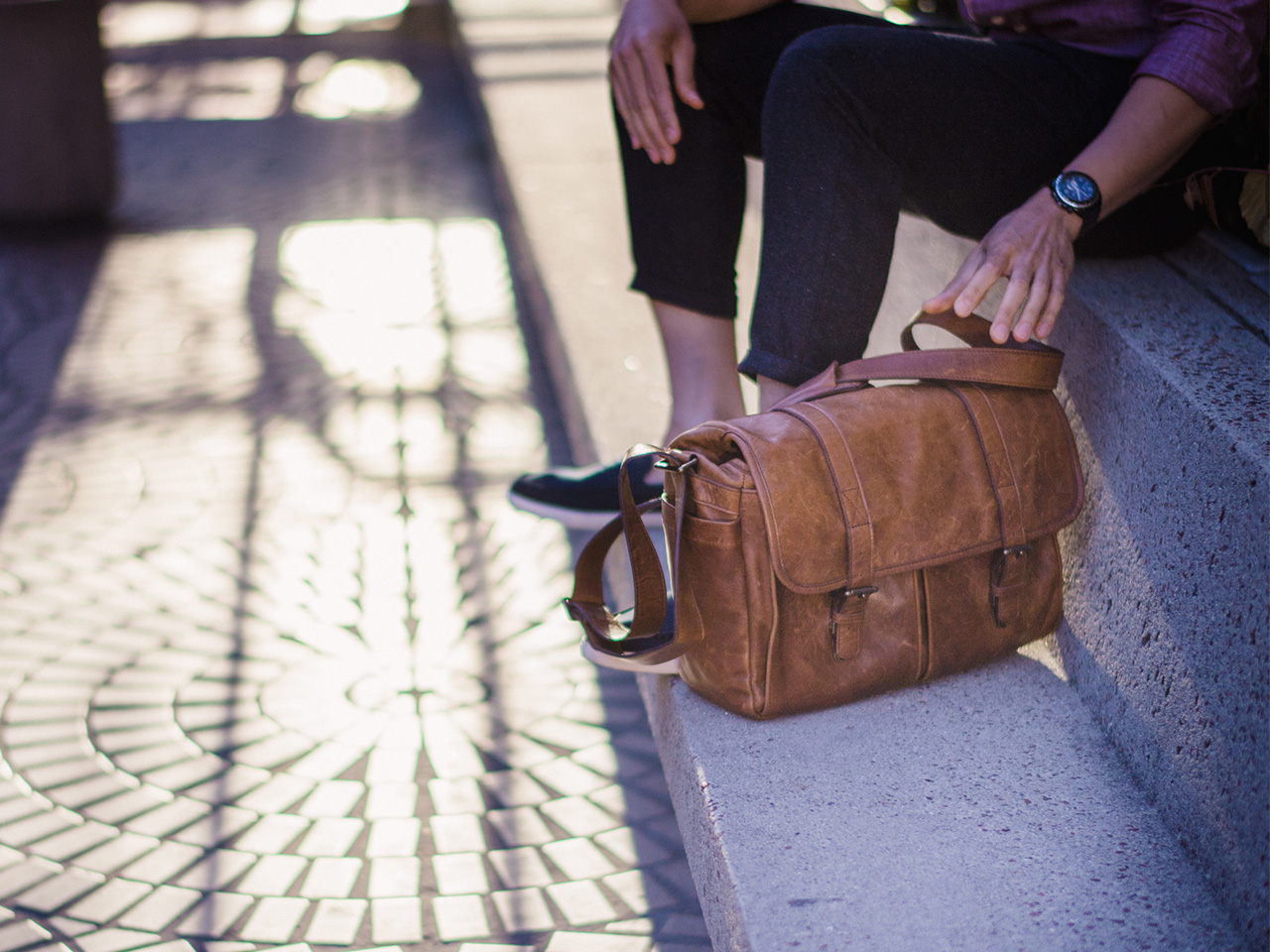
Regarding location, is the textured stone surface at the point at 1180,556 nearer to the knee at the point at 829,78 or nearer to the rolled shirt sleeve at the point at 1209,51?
the rolled shirt sleeve at the point at 1209,51

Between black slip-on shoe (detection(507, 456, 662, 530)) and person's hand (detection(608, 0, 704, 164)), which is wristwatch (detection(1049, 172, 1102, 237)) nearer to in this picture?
person's hand (detection(608, 0, 704, 164))

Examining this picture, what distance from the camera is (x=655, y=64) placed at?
1.80 metres

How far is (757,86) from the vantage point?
186 centimetres

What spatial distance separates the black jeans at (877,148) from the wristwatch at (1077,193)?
0.47 ft

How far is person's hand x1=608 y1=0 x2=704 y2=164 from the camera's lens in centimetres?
180

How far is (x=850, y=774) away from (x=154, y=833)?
972 mm

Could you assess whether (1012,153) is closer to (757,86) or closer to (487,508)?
(757,86)

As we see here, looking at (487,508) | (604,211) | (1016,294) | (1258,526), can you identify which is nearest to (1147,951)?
(1258,526)

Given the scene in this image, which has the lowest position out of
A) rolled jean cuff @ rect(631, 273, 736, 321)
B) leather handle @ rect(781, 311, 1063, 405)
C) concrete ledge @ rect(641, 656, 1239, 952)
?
concrete ledge @ rect(641, 656, 1239, 952)

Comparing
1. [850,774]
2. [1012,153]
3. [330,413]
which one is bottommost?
[330,413]

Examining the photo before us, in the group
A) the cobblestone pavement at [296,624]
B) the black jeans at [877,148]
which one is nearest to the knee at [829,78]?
the black jeans at [877,148]

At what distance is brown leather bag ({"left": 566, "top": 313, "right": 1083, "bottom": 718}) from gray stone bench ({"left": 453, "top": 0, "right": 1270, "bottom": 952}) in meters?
0.08

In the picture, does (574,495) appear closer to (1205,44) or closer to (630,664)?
(630,664)

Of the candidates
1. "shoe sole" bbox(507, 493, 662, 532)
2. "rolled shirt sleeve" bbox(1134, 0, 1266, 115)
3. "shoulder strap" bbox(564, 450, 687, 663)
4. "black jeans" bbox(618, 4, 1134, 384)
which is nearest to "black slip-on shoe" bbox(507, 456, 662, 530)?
"shoe sole" bbox(507, 493, 662, 532)
